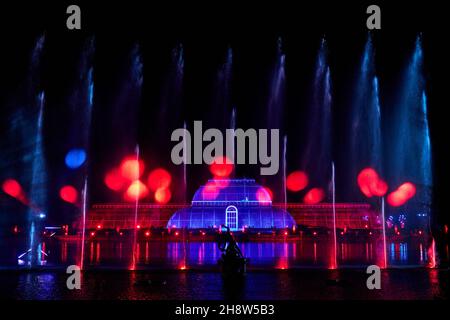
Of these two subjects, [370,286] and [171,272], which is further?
[171,272]

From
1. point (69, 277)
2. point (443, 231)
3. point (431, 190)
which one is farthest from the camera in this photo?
point (431, 190)

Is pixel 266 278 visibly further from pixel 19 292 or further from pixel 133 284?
pixel 19 292

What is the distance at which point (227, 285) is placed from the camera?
21203mm

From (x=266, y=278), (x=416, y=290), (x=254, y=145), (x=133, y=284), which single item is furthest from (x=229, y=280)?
(x=254, y=145)

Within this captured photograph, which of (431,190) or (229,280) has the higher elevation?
(431,190)

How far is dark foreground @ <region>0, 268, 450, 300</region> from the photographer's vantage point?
18562 millimetres

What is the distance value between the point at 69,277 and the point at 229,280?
334 inches

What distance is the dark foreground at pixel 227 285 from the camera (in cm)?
1856

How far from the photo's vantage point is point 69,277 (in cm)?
2367
